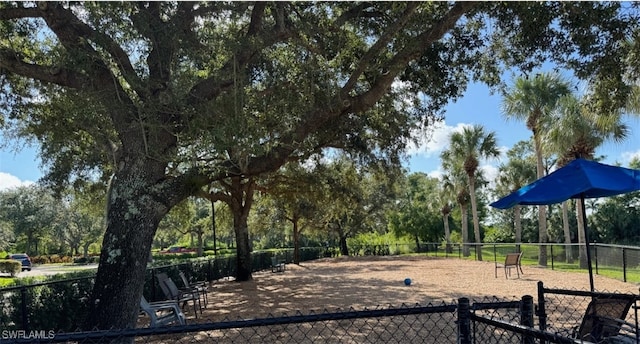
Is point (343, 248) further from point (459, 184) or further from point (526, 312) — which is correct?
point (526, 312)

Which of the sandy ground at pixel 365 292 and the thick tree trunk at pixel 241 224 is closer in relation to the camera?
the sandy ground at pixel 365 292

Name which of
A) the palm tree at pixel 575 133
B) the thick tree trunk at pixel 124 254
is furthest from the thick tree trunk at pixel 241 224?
the palm tree at pixel 575 133

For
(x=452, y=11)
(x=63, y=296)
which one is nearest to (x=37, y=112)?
(x=63, y=296)

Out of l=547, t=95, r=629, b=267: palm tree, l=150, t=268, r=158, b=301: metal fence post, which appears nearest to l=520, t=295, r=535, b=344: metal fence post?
l=150, t=268, r=158, b=301: metal fence post

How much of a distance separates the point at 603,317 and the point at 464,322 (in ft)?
10.5

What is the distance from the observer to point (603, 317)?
4805 mm

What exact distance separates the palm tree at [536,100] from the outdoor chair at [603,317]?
18022 millimetres

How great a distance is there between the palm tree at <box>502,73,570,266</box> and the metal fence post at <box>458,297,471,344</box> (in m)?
20.9

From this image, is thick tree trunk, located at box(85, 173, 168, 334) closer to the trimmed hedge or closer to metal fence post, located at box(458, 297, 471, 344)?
metal fence post, located at box(458, 297, 471, 344)

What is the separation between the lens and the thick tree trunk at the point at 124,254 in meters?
6.17

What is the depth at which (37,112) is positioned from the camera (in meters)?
9.52

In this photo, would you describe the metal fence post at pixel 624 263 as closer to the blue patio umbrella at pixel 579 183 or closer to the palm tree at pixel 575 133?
the palm tree at pixel 575 133

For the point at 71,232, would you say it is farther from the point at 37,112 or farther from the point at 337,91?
the point at 337,91

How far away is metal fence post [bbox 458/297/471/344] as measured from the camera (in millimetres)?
2502
